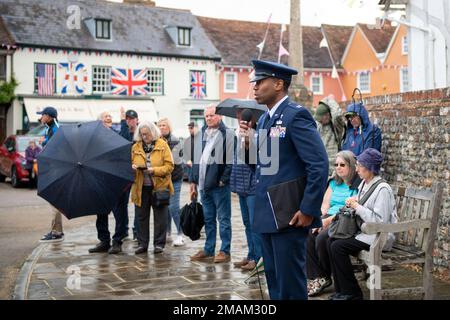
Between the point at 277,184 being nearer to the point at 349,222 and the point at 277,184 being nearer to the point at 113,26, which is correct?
the point at 349,222

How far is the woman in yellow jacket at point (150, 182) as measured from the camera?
30.1 ft

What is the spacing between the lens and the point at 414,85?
14961 millimetres

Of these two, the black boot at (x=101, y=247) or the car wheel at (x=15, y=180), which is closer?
the black boot at (x=101, y=247)

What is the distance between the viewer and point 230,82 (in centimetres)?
4309

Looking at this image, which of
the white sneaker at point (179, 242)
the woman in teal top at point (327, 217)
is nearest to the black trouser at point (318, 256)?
the woman in teal top at point (327, 217)

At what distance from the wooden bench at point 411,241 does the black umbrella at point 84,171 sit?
3.55 meters

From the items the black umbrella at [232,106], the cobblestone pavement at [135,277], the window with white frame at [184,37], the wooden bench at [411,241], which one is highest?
the window with white frame at [184,37]

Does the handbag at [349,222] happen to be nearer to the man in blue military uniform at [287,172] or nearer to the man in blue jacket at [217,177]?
the man in blue military uniform at [287,172]

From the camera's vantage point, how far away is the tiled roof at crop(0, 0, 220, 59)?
3659 cm

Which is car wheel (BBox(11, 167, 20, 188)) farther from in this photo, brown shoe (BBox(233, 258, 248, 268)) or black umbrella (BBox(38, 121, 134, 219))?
brown shoe (BBox(233, 258, 248, 268))
